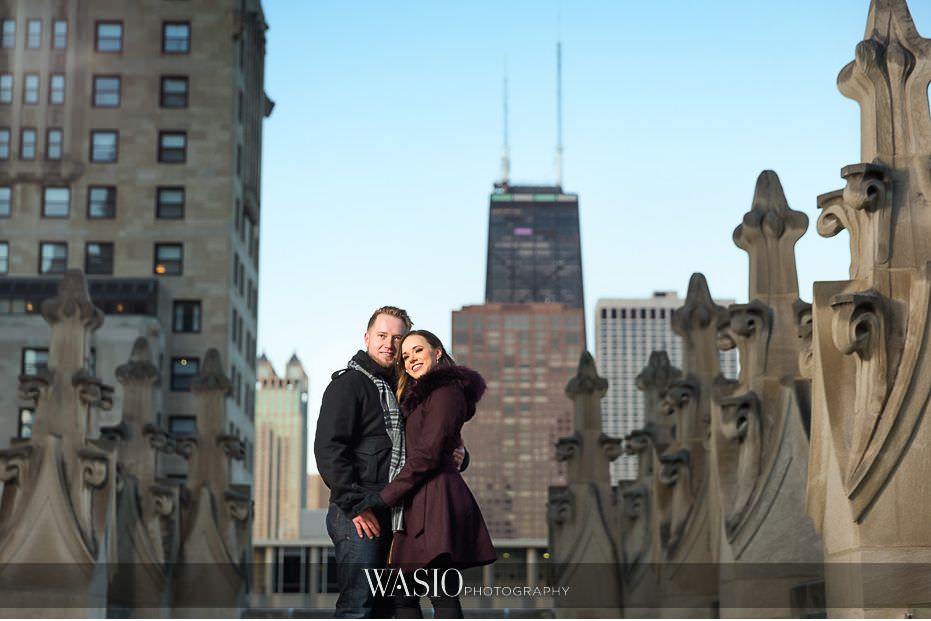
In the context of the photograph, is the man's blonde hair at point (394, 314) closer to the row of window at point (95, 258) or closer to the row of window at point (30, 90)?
the row of window at point (95, 258)

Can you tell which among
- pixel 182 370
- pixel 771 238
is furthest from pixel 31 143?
pixel 771 238

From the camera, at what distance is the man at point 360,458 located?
8758 millimetres

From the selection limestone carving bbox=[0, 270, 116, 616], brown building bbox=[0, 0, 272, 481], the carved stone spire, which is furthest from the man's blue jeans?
brown building bbox=[0, 0, 272, 481]

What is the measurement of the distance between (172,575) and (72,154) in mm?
44453

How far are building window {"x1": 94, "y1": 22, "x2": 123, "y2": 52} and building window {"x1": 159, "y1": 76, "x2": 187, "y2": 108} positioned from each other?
3264mm

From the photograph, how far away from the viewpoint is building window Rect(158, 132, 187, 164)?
254ft

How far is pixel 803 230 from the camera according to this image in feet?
66.1

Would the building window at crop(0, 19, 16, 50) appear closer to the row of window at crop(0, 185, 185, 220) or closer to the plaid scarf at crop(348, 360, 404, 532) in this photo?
the row of window at crop(0, 185, 185, 220)

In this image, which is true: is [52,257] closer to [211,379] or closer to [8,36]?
[8,36]

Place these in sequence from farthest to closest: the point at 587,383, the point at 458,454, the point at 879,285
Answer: the point at 587,383, the point at 879,285, the point at 458,454

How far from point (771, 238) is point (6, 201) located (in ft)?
205

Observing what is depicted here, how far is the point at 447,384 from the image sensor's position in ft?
28.9

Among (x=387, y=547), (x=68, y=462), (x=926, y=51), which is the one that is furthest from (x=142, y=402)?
(x=387, y=547)

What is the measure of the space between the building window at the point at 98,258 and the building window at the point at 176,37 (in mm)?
10794
